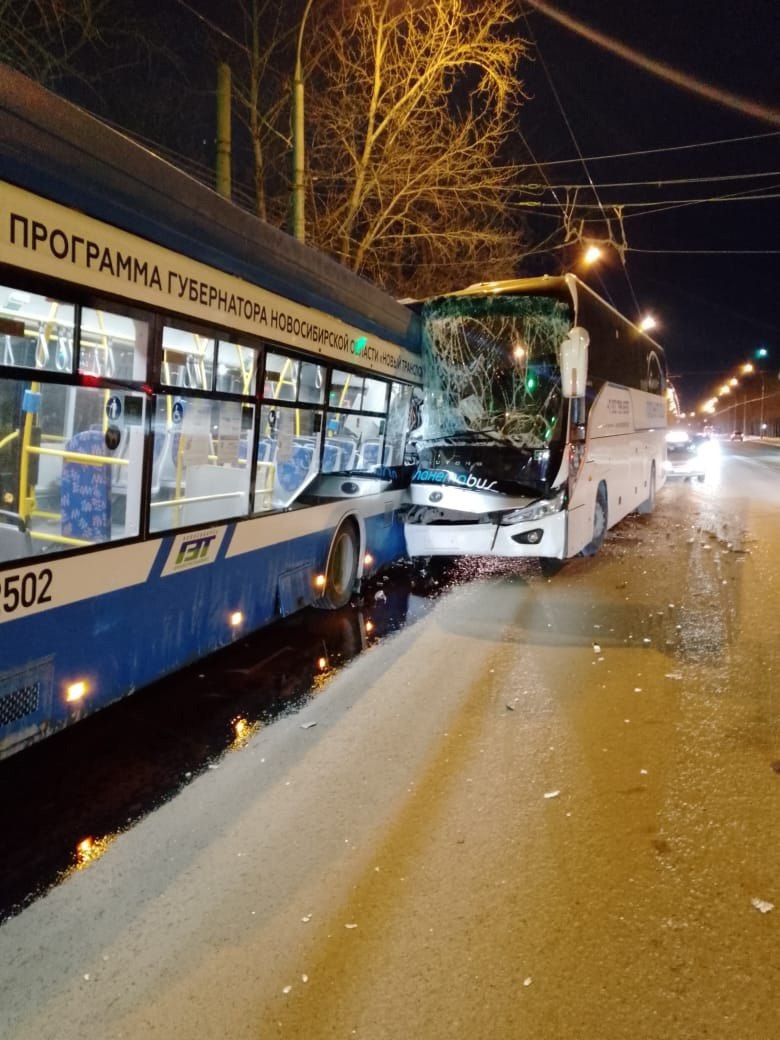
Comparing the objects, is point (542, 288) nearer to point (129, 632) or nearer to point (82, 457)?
point (82, 457)

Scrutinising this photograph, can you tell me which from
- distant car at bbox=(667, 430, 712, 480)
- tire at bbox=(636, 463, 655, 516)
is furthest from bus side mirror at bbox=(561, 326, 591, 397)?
distant car at bbox=(667, 430, 712, 480)

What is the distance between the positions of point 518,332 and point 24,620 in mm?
6769

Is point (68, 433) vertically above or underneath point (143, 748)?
above

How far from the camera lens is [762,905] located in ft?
10.2

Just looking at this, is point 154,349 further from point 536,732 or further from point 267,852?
point 536,732

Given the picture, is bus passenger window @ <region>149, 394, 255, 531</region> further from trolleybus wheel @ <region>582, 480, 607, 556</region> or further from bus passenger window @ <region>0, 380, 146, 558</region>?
trolleybus wheel @ <region>582, 480, 607, 556</region>

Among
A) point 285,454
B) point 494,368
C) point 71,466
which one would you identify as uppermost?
point 494,368

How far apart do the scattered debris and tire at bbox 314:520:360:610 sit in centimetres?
490

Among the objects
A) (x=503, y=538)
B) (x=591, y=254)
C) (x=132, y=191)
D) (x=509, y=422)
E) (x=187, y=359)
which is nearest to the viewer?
(x=132, y=191)

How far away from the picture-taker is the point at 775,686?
5.70 m

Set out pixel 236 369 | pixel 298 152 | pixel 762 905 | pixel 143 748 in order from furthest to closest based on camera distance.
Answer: pixel 298 152
pixel 236 369
pixel 143 748
pixel 762 905

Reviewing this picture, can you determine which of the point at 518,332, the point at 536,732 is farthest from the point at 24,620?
the point at 518,332

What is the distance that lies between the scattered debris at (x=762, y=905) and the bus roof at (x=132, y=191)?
15.2ft

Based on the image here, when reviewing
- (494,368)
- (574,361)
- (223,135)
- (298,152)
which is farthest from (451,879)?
(298,152)
